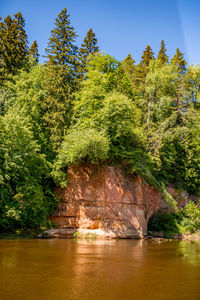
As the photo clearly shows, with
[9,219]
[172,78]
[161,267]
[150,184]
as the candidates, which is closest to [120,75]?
[172,78]

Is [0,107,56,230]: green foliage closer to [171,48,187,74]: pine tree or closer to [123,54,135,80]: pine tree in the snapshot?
[123,54,135,80]: pine tree

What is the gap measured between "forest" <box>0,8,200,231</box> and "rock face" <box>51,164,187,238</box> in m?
0.83

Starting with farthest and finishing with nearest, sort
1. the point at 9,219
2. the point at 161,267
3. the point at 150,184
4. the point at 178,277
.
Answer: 1. the point at 150,184
2. the point at 9,219
3. the point at 161,267
4. the point at 178,277

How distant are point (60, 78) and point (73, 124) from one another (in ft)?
14.7

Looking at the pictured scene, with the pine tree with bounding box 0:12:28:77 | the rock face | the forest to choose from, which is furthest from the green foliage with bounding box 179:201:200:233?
the pine tree with bounding box 0:12:28:77

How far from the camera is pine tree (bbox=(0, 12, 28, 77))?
28.8 metres

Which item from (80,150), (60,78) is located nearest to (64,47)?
(60,78)

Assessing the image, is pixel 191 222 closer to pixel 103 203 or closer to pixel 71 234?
pixel 103 203

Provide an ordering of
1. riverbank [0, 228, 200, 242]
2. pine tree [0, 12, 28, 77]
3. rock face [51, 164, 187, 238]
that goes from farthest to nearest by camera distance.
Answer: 1. pine tree [0, 12, 28, 77]
2. rock face [51, 164, 187, 238]
3. riverbank [0, 228, 200, 242]

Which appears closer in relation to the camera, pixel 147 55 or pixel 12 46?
pixel 12 46

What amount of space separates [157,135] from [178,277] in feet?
68.5

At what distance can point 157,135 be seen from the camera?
86.4 feet

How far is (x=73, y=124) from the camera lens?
26156 mm

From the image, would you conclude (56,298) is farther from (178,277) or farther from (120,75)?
(120,75)
